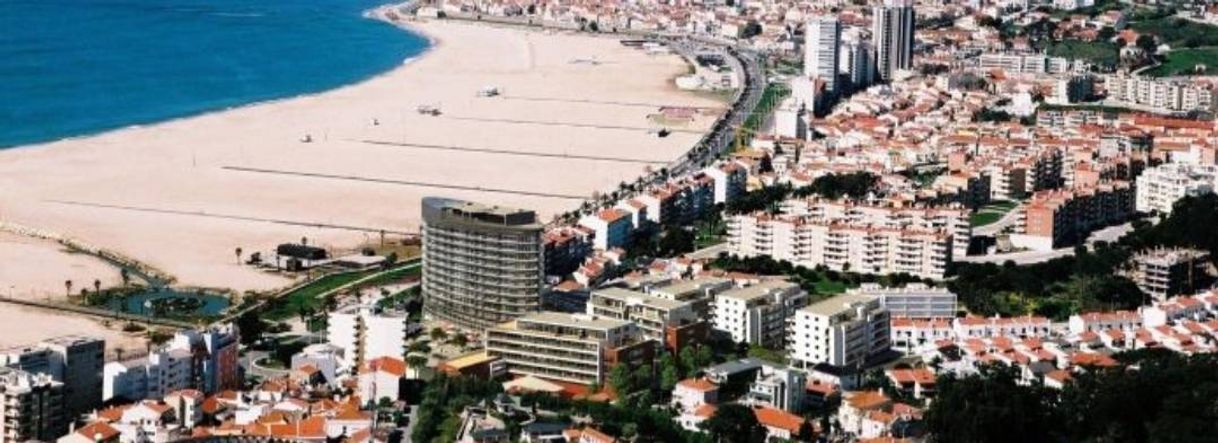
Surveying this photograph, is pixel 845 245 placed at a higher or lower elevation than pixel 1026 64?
higher

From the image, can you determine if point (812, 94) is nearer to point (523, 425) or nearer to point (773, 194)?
point (773, 194)

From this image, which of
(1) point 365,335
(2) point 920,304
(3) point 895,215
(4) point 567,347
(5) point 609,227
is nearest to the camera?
(4) point 567,347

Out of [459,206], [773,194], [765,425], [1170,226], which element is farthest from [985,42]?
[765,425]

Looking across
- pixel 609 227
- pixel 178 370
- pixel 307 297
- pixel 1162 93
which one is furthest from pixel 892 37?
pixel 178 370

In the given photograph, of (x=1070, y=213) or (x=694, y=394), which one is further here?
(x=1070, y=213)

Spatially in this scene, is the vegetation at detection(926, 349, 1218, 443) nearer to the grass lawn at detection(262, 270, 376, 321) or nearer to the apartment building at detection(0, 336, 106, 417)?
the apartment building at detection(0, 336, 106, 417)

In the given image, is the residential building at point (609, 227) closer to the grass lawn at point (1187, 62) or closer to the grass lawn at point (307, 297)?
the grass lawn at point (307, 297)

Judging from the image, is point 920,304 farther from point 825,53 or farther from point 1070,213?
point 825,53
